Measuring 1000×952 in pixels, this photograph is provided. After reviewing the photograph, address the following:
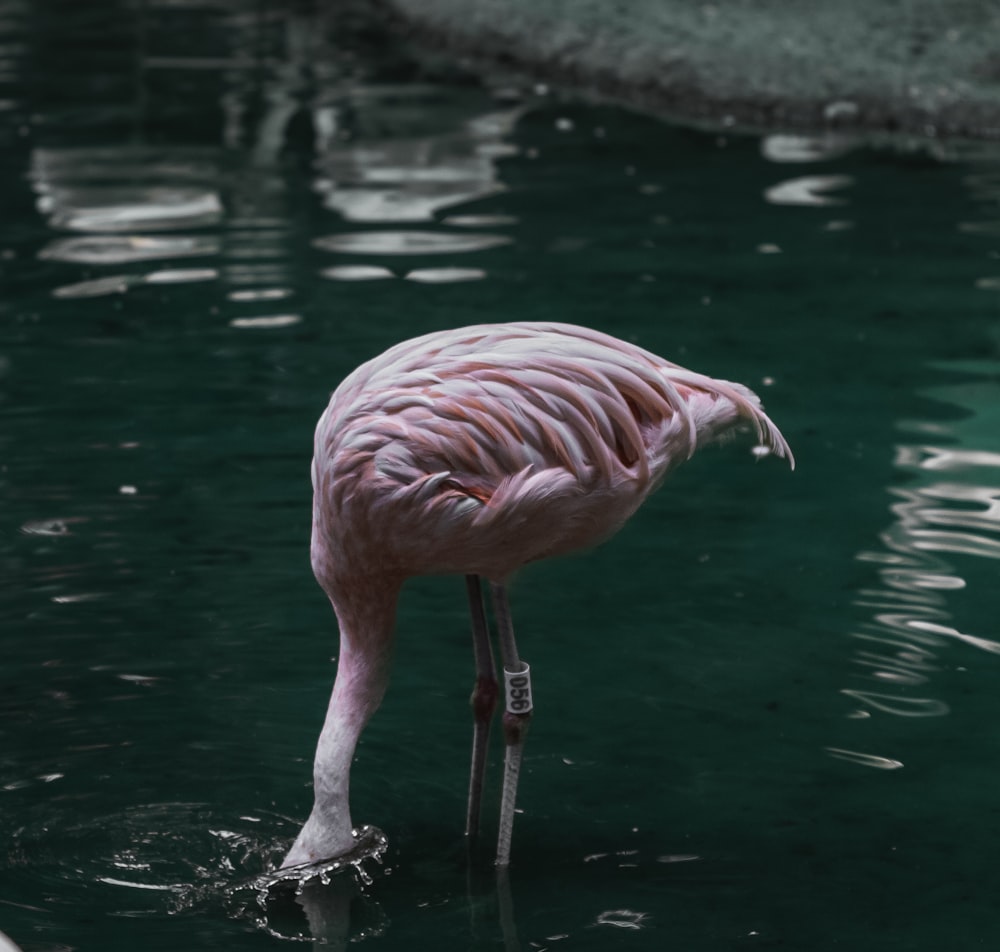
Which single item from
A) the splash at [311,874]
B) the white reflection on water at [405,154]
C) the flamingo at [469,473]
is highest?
the flamingo at [469,473]

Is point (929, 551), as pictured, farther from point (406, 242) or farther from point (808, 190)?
point (808, 190)

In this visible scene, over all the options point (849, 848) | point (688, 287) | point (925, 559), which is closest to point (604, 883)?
point (849, 848)

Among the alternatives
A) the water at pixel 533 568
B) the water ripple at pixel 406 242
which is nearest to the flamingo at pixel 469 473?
the water at pixel 533 568

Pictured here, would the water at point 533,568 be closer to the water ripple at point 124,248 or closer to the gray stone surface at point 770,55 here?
the water ripple at point 124,248

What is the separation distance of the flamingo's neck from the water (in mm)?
82

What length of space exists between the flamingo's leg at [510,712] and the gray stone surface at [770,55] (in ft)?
20.5

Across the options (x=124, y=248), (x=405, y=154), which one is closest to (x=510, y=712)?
(x=124, y=248)

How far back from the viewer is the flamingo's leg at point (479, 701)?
3.11m

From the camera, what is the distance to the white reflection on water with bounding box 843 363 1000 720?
3.70 meters

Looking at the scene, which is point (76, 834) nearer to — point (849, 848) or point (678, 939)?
point (678, 939)

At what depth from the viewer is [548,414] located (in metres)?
2.90

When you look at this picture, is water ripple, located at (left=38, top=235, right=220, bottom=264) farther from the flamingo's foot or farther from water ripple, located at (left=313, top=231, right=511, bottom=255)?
the flamingo's foot

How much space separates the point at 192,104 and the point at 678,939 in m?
7.13

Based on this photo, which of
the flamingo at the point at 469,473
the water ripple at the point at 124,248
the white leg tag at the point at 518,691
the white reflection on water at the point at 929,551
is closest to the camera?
the flamingo at the point at 469,473
